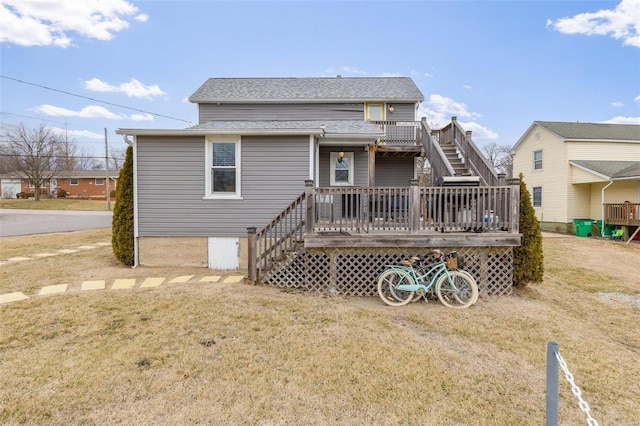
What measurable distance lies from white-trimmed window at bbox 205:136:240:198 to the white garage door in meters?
53.4

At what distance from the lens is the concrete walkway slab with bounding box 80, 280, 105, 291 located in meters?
6.42

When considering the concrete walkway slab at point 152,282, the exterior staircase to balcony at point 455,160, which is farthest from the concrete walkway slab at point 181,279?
the exterior staircase to balcony at point 455,160

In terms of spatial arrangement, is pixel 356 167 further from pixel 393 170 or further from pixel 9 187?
pixel 9 187

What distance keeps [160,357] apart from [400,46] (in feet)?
64.5

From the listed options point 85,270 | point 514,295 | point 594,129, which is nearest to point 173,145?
point 85,270

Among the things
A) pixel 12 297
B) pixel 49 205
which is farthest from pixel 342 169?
pixel 49 205

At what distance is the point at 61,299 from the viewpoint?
5.65 meters

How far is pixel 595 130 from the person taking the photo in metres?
19.4

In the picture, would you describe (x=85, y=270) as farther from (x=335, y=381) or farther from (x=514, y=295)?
(x=514, y=295)

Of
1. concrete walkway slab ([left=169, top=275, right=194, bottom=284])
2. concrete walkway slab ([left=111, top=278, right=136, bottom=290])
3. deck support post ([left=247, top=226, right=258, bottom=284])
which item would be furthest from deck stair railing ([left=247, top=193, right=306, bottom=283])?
concrete walkway slab ([left=111, top=278, right=136, bottom=290])

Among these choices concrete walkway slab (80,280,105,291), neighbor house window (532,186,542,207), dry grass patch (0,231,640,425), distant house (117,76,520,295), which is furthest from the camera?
neighbor house window (532,186,542,207)

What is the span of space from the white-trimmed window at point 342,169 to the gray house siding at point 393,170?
2332 mm

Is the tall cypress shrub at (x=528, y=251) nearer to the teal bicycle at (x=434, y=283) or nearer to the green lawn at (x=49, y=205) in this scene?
the teal bicycle at (x=434, y=283)

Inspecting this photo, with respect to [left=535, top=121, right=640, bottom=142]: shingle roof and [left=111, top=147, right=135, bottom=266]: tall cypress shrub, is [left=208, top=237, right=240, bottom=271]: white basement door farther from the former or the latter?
[left=535, top=121, right=640, bottom=142]: shingle roof
